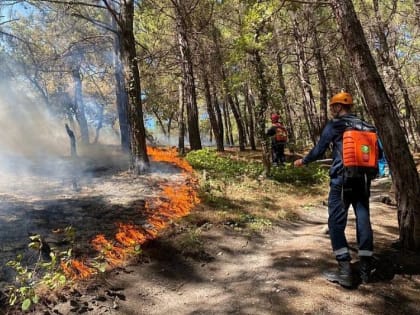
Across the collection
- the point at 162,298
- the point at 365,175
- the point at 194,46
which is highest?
the point at 194,46

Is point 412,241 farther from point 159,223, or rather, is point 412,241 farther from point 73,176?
point 73,176

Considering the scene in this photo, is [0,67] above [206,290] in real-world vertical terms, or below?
above

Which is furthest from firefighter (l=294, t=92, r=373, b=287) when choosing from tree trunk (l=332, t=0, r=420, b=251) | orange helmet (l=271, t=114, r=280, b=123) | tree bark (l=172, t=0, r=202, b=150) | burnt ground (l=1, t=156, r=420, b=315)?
tree bark (l=172, t=0, r=202, b=150)

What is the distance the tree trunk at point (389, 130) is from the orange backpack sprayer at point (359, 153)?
0.78m

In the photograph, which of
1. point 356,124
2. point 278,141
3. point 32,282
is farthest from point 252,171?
point 32,282

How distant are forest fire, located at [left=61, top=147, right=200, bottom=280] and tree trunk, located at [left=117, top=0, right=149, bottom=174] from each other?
61.3 inches

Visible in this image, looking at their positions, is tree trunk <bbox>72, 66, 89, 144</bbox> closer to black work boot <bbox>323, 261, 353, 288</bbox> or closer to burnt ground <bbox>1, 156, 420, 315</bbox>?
burnt ground <bbox>1, 156, 420, 315</bbox>

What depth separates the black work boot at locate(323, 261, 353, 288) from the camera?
4.22m

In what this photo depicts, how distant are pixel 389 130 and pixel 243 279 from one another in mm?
→ 2666

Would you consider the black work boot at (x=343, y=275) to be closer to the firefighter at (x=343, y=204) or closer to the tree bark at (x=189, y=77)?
the firefighter at (x=343, y=204)

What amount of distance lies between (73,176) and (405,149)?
8481 mm

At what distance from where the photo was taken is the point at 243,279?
16.0ft

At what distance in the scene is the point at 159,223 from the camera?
22.2 ft

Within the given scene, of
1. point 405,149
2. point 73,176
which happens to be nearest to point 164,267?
point 405,149
